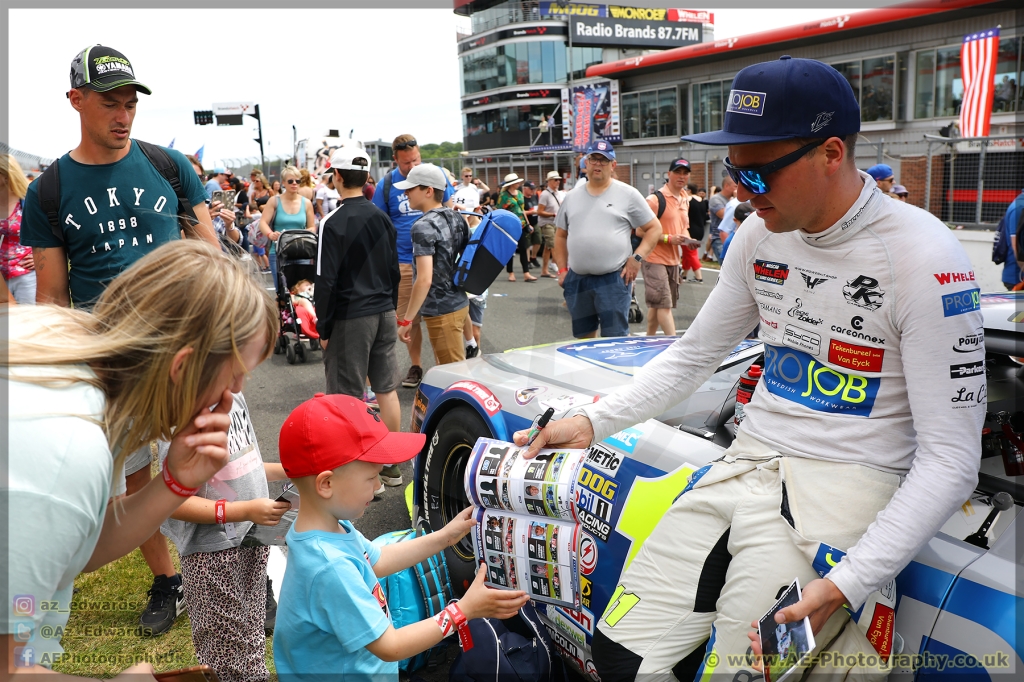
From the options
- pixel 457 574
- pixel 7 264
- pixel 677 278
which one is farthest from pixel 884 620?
pixel 677 278

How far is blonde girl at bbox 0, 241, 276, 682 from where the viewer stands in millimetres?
1183

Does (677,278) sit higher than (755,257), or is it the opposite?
(755,257)

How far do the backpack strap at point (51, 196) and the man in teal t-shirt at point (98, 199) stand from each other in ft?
0.05

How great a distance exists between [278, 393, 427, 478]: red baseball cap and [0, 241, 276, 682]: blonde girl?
1.02 ft

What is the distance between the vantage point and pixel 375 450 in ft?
6.22

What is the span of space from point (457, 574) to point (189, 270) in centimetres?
205

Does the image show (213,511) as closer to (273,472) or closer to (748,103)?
(273,472)

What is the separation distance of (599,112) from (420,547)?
106 ft

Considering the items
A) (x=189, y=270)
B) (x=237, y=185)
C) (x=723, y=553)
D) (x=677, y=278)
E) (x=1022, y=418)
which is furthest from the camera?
(x=237, y=185)

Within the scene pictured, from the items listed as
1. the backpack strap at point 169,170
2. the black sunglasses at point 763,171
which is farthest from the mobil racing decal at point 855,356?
the backpack strap at point 169,170

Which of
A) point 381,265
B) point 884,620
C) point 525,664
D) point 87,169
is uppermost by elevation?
point 87,169

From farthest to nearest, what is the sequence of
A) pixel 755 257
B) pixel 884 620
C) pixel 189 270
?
pixel 755 257
pixel 884 620
pixel 189 270

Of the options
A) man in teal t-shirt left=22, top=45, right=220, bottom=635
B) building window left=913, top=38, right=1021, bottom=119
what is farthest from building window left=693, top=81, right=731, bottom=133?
man in teal t-shirt left=22, top=45, right=220, bottom=635

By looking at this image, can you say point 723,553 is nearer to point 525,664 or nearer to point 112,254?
point 525,664
